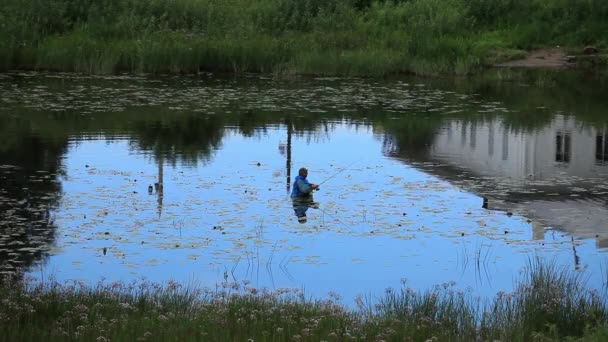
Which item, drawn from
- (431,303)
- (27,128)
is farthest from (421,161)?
(431,303)

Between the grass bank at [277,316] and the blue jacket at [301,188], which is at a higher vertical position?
the blue jacket at [301,188]

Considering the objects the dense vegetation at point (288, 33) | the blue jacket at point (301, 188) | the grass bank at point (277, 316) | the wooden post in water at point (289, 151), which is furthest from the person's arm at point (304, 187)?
the dense vegetation at point (288, 33)

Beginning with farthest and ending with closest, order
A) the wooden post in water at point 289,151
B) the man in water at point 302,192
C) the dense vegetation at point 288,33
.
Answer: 1. the dense vegetation at point 288,33
2. the wooden post in water at point 289,151
3. the man in water at point 302,192

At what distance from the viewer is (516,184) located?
70.5ft

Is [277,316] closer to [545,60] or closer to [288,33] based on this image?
[288,33]

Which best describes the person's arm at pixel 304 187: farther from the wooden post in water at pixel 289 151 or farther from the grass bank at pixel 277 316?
the grass bank at pixel 277 316

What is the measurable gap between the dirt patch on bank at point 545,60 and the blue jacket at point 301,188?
27.5 meters

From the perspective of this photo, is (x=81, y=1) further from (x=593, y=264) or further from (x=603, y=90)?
(x=593, y=264)

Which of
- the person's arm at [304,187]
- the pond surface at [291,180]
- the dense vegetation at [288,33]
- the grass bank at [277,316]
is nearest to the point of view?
the grass bank at [277,316]

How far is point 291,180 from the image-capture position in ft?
69.4

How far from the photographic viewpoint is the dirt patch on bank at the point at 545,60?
4544 centimetres

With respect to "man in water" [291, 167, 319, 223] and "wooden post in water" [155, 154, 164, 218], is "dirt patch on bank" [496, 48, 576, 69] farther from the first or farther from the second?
"man in water" [291, 167, 319, 223]

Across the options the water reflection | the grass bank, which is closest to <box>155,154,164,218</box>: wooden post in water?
the water reflection

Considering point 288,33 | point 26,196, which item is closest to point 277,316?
point 26,196
